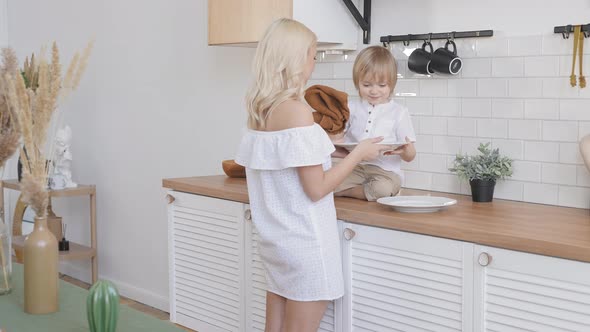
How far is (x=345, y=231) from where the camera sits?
2721mm

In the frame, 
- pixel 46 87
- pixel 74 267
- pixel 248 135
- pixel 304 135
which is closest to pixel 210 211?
pixel 248 135

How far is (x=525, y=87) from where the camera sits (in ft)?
9.50

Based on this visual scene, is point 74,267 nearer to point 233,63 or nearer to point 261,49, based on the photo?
point 233,63

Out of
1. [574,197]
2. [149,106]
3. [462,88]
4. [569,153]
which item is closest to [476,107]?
[462,88]

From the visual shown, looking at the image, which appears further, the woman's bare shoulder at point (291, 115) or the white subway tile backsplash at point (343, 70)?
the white subway tile backsplash at point (343, 70)

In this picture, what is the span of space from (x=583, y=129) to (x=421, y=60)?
2.33 feet

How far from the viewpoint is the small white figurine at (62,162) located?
482 centimetres

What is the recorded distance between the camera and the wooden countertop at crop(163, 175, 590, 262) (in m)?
2.15

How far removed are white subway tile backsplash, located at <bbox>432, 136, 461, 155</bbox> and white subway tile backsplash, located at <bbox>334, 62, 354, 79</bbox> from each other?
0.55 metres

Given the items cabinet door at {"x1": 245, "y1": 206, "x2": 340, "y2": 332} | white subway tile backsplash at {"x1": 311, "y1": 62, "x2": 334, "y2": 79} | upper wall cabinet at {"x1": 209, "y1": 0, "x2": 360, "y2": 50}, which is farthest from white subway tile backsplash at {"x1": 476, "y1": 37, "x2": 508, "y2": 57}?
cabinet door at {"x1": 245, "y1": 206, "x2": 340, "y2": 332}

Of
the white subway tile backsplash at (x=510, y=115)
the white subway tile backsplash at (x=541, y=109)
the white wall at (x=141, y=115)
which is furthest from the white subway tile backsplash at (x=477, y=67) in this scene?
the white wall at (x=141, y=115)

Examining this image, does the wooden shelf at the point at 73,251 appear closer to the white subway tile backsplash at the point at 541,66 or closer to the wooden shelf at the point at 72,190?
the wooden shelf at the point at 72,190

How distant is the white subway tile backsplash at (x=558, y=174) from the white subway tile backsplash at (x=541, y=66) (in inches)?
13.7

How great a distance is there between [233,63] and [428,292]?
2017 millimetres
